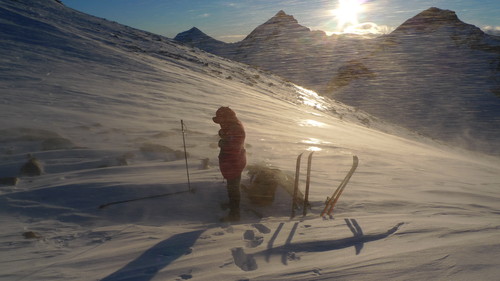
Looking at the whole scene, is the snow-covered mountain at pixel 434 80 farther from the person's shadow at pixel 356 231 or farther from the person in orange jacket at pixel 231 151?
the person in orange jacket at pixel 231 151

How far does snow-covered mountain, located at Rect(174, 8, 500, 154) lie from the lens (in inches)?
1204

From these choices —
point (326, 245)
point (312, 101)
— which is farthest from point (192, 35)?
point (326, 245)

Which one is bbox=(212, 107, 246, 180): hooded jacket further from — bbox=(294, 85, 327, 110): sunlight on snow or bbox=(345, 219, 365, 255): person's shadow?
bbox=(294, 85, 327, 110): sunlight on snow

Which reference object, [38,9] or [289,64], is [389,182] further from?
[289,64]

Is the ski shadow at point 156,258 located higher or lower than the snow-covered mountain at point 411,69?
lower

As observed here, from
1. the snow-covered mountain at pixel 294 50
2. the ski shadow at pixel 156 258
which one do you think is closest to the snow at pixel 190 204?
the ski shadow at pixel 156 258

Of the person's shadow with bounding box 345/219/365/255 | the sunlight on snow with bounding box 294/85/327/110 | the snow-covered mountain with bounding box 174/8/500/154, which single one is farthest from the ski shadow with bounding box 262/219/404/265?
the snow-covered mountain with bounding box 174/8/500/154

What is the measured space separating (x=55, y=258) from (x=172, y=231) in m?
1.11

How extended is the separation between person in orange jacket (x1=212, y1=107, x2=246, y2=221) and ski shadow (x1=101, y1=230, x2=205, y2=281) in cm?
80

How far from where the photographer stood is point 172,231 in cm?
365

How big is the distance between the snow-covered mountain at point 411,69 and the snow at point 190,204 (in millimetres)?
22099

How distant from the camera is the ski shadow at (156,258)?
267 cm

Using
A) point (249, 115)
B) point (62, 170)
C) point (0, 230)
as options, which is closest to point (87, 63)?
point (249, 115)

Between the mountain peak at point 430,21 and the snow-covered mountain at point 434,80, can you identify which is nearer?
the snow-covered mountain at point 434,80
